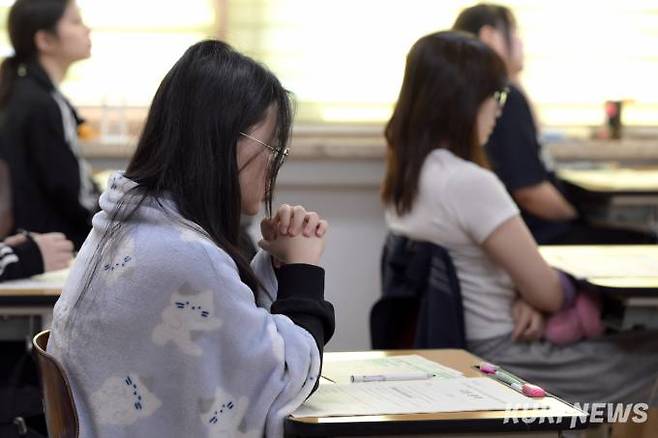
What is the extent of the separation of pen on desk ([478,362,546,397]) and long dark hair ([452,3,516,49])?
2.48 metres

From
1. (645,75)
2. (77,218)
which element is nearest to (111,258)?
(77,218)

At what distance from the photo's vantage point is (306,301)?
179 centimetres

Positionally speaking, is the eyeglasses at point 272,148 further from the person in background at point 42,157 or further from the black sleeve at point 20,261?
the person in background at point 42,157

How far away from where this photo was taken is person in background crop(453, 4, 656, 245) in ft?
13.0

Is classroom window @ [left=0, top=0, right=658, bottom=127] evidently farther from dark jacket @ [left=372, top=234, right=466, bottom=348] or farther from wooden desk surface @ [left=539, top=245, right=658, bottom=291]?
dark jacket @ [left=372, top=234, right=466, bottom=348]

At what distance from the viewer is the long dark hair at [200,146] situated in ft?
5.55

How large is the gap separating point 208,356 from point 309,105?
12.3 ft

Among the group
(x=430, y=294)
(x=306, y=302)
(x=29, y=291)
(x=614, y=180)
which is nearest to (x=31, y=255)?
(x=29, y=291)

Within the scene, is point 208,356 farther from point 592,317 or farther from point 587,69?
point 587,69

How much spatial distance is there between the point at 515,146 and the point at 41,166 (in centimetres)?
154

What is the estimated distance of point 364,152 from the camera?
5.12 meters

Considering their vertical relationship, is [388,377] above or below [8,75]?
below

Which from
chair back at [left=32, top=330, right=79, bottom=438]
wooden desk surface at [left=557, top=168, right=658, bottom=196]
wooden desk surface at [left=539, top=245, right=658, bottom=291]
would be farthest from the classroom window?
chair back at [left=32, top=330, right=79, bottom=438]

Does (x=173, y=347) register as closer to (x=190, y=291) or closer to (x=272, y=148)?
(x=190, y=291)
